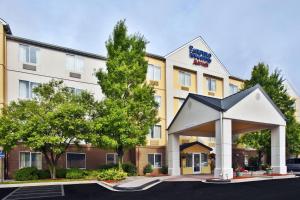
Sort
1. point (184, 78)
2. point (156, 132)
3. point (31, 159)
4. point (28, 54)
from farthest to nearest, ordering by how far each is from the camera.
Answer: point (184, 78) → point (156, 132) → point (28, 54) → point (31, 159)

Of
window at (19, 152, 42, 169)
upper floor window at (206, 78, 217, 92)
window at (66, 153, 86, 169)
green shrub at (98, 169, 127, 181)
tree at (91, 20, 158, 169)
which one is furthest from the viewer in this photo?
upper floor window at (206, 78, 217, 92)

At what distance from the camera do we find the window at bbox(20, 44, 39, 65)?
91.6 feet

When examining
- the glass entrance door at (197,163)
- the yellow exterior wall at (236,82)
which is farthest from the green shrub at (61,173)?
the yellow exterior wall at (236,82)

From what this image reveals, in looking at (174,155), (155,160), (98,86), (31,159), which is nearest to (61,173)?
(31,159)

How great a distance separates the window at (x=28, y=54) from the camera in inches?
1099

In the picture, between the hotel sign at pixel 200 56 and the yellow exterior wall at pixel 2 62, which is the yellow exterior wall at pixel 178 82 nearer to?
the hotel sign at pixel 200 56

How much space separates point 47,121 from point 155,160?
1439 cm

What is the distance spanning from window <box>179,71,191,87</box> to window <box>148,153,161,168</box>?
370 inches

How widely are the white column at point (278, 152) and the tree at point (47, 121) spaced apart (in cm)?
1660

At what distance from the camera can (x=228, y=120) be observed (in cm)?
2350

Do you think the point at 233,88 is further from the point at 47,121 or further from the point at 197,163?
the point at 47,121

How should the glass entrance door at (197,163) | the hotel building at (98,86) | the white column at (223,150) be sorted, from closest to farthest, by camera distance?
1. the white column at (223,150)
2. the hotel building at (98,86)
3. the glass entrance door at (197,163)

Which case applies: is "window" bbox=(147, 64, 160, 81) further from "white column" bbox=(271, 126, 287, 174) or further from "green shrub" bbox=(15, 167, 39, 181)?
"green shrub" bbox=(15, 167, 39, 181)

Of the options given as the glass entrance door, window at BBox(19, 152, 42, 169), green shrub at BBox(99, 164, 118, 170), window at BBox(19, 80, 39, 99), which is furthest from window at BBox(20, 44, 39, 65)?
the glass entrance door
